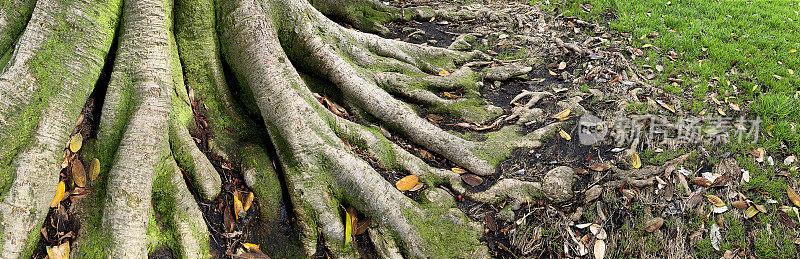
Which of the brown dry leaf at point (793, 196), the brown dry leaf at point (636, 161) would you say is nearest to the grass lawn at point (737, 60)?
the brown dry leaf at point (793, 196)

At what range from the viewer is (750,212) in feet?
10.6

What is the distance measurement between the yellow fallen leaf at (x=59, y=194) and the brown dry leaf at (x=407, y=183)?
2124 millimetres

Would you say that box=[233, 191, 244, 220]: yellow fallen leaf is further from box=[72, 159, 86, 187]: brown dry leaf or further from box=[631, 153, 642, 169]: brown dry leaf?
box=[631, 153, 642, 169]: brown dry leaf

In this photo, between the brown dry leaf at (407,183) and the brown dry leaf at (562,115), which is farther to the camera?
the brown dry leaf at (562,115)

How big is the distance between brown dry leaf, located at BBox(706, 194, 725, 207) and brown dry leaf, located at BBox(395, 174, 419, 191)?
7.26 feet

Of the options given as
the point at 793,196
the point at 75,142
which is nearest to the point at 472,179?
the point at 793,196

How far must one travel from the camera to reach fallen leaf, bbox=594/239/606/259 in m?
3.08

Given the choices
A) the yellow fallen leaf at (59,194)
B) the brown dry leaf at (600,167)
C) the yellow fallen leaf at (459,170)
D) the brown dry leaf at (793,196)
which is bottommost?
the yellow fallen leaf at (459,170)

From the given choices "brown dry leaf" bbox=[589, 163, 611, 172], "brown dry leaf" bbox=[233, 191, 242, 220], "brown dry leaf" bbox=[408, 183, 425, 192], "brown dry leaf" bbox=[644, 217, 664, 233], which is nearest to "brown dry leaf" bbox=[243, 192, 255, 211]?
"brown dry leaf" bbox=[233, 191, 242, 220]

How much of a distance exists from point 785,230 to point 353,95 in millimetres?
3430

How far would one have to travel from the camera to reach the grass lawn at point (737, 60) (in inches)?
133

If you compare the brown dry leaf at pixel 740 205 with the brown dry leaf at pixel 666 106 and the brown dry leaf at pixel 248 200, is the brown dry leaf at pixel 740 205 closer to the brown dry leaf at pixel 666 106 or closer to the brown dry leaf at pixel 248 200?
the brown dry leaf at pixel 666 106

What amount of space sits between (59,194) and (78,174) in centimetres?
15

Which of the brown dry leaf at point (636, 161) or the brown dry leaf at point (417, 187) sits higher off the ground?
the brown dry leaf at point (636, 161)
